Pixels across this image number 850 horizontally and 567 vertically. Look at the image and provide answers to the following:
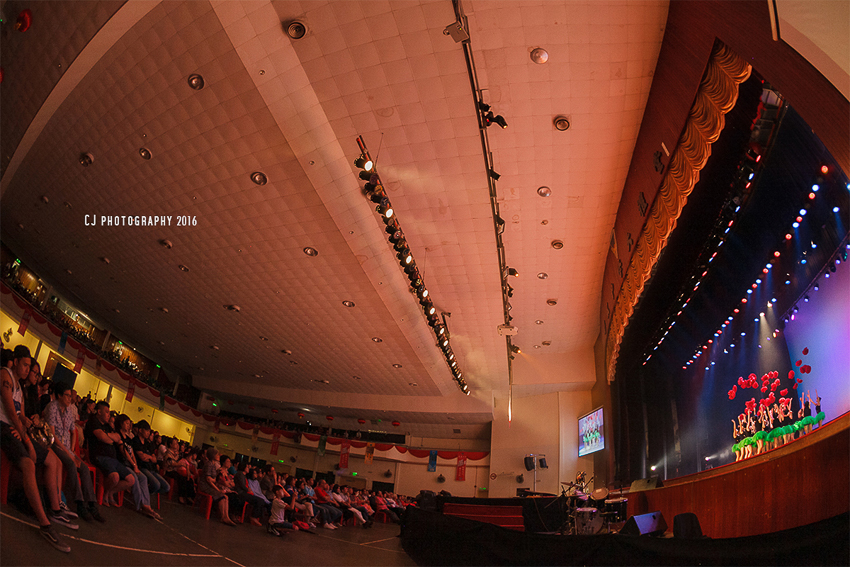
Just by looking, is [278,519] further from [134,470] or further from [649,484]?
[649,484]

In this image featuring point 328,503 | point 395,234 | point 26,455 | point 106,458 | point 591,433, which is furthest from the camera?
point 591,433

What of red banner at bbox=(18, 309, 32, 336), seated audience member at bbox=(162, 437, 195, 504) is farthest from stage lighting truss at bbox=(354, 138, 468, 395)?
red banner at bbox=(18, 309, 32, 336)

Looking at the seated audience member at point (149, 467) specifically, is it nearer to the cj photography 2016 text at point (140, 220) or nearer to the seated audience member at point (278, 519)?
the seated audience member at point (278, 519)

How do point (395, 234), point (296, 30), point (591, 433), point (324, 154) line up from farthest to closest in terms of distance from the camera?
1. point (591, 433)
2. point (395, 234)
3. point (324, 154)
4. point (296, 30)

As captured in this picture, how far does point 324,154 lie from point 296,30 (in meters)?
1.82

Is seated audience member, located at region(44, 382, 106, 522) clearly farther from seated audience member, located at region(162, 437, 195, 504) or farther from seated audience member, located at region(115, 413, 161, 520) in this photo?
seated audience member, located at region(162, 437, 195, 504)

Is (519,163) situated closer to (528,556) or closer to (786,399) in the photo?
(786,399)

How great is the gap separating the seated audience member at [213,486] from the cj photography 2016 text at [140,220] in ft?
15.9

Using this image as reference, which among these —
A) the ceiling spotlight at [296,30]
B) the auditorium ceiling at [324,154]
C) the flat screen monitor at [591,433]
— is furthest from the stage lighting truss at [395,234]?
the flat screen monitor at [591,433]

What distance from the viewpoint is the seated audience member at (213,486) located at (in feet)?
17.8

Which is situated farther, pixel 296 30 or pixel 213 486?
pixel 213 486

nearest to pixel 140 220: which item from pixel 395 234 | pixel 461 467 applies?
pixel 395 234

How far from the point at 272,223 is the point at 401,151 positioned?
10.1ft

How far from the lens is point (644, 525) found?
414 cm
